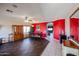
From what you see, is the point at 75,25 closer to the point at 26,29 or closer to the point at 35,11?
the point at 35,11

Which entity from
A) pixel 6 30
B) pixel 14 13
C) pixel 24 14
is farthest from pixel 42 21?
pixel 6 30

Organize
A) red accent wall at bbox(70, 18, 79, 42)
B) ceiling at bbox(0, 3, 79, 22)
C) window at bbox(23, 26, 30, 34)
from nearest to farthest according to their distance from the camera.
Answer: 1. ceiling at bbox(0, 3, 79, 22)
2. red accent wall at bbox(70, 18, 79, 42)
3. window at bbox(23, 26, 30, 34)

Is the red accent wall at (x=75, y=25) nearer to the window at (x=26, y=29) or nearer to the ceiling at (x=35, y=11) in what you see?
the ceiling at (x=35, y=11)

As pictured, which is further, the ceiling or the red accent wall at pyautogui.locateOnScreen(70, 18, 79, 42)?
the red accent wall at pyautogui.locateOnScreen(70, 18, 79, 42)

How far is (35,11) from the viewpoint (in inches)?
116

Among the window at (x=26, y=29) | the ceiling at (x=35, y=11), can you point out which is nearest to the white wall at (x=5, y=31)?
the ceiling at (x=35, y=11)

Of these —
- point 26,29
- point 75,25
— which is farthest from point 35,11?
point 75,25

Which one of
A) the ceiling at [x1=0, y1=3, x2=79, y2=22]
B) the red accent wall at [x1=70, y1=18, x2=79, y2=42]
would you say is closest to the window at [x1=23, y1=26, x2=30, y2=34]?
the ceiling at [x1=0, y1=3, x2=79, y2=22]

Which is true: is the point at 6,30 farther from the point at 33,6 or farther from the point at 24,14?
the point at 33,6

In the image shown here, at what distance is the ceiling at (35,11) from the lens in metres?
2.59

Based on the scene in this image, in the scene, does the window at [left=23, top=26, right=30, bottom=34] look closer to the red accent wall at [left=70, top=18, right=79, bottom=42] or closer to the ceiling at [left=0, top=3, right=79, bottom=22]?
the ceiling at [left=0, top=3, right=79, bottom=22]

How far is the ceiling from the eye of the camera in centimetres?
259

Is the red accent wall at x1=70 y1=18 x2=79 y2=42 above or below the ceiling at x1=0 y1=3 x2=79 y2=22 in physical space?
below

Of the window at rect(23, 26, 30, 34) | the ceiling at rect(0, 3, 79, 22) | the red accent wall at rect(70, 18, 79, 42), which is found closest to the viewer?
the ceiling at rect(0, 3, 79, 22)
